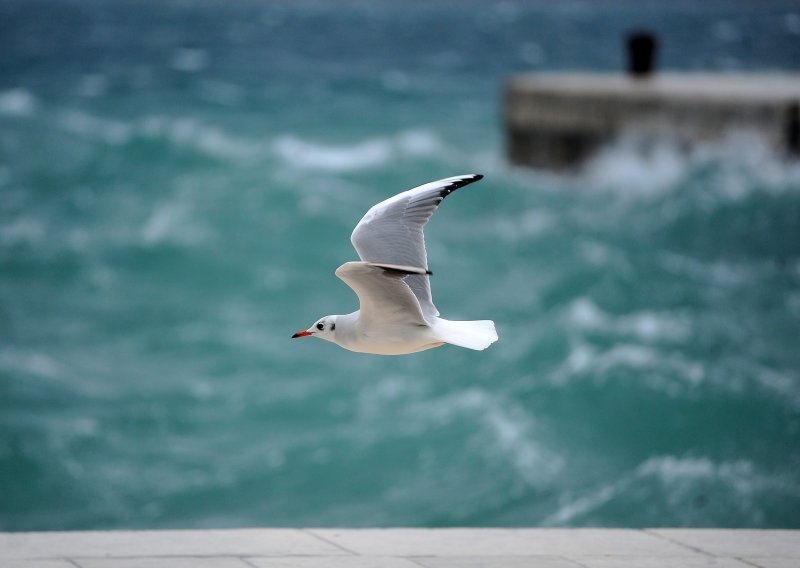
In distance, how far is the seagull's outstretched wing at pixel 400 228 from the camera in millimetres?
5270

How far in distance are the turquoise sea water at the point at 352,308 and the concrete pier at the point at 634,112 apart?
0.43m

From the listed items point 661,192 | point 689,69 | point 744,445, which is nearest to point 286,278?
point 661,192

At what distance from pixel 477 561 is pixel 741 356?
30.9 feet

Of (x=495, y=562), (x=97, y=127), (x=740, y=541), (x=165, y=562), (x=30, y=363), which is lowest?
(x=97, y=127)

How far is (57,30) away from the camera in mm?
39625

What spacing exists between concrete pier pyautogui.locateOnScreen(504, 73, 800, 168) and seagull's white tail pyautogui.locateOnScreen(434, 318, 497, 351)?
37.1ft

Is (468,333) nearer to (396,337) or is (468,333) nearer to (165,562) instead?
(396,337)

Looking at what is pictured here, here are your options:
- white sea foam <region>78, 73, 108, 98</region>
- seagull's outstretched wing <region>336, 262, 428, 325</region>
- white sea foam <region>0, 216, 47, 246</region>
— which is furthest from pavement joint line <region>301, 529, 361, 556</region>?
white sea foam <region>78, 73, 108, 98</region>

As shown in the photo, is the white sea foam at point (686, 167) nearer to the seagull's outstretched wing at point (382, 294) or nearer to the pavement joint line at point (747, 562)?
the pavement joint line at point (747, 562)

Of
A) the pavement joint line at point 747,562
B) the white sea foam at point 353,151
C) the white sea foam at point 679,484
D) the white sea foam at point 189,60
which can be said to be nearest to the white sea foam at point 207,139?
the white sea foam at point 353,151

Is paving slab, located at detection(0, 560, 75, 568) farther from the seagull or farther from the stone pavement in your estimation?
the seagull

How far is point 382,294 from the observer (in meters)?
5.13

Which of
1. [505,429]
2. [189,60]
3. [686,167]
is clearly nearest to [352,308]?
[505,429]

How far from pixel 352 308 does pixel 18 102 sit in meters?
12.0
